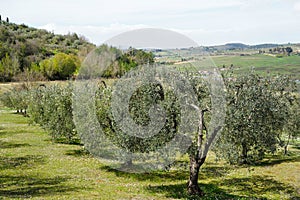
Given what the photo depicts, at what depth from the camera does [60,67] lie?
348ft

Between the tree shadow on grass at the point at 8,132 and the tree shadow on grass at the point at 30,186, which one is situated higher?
the tree shadow on grass at the point at 30,186

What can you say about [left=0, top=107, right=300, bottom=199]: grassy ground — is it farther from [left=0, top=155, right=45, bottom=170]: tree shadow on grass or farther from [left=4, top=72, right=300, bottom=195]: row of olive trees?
[left=4, top=72, right=300, bottom=195]: row of olive trees

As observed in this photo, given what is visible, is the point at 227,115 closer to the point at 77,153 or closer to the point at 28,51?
the point at 77,153

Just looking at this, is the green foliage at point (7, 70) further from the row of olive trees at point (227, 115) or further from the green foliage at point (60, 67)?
the row of olive trees at point (227, 115)

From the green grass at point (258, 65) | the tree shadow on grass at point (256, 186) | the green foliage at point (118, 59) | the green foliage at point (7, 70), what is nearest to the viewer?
the tree shadow on grass at point (256, 186)

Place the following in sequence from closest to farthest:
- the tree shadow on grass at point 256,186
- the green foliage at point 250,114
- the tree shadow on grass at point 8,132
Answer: the green foliage at point 250,114 < the tree shadow on grass at point 256,186 < the tree shadow on grass at point 8,132

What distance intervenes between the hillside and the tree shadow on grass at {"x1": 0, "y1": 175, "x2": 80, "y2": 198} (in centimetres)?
8376

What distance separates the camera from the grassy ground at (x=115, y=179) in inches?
739

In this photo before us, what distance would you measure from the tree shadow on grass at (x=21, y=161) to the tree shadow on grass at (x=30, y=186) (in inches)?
139

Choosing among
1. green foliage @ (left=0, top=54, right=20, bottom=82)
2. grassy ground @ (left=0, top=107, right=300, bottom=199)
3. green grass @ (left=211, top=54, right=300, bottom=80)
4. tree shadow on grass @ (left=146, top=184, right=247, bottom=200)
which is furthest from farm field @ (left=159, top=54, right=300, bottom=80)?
green foliage @ (left=0, top=54, right=20, bottom=82)

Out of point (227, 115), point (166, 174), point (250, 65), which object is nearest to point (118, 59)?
point (250, 65)

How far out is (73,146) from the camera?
36406mm

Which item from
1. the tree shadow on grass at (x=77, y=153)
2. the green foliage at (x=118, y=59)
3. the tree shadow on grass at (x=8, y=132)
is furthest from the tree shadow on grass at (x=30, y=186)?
the tree shadow on grass at (x=8, y=132)

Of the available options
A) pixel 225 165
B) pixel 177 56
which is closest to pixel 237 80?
pixel 177 56
